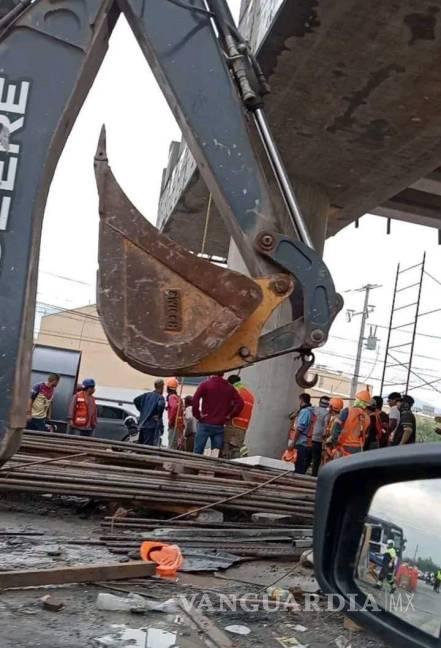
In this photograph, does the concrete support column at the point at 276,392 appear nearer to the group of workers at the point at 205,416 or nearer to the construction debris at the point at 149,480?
the group of workers at the point at 205,416

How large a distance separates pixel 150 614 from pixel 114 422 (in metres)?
14.9

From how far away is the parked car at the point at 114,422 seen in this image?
58.2 ft

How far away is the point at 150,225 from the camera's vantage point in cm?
413

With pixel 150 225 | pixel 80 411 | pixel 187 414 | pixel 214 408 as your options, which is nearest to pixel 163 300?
pixel 150 225

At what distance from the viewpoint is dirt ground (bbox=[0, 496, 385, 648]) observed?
3.34 meters

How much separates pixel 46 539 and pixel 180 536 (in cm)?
99

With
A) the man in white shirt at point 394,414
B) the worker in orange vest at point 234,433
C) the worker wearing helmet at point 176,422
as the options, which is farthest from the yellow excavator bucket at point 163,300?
the worker wearing helmet at point 176,422

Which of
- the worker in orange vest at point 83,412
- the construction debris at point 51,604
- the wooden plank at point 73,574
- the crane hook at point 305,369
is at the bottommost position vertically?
the construction debris at point 51,604

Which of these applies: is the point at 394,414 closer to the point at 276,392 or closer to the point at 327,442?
the point at 327,442

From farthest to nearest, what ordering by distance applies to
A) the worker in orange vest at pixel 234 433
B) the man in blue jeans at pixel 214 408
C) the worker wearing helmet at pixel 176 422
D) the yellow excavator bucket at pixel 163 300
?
the worker wearing helmet at pixel 176 422 → the worker in orange vest at pixel 234 433 → the man in blue jeans at pixel 214 408 → the yellow excavator bucket at pixel 163 300

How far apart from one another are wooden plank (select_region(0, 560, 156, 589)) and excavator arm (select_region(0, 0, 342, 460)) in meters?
0.69

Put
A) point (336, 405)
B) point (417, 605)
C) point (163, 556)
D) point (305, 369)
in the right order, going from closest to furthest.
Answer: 1. point (417, 605)
2. point (305, 369)
3. point (163, 556)
4. point (336, 405)

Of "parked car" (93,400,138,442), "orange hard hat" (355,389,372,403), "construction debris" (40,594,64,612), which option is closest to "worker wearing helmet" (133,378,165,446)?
"orange hard hat" (355,389,372,403)

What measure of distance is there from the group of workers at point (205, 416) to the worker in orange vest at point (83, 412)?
4.42 feet
